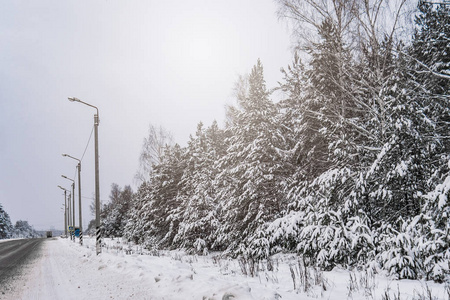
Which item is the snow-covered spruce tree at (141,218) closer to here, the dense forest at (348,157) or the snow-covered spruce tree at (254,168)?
the dense forest at (348,157)

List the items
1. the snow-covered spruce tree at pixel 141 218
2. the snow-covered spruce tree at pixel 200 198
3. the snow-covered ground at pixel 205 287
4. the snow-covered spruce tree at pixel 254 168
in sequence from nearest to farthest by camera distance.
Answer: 1. the snow-covered ground at pixel 205 287
2. the snow-covered spruce tree at pixel 254 168
3. the snow-covered spruce tree at pixel 200 198
4. the snow-covered spruce tree at pixel 141 218

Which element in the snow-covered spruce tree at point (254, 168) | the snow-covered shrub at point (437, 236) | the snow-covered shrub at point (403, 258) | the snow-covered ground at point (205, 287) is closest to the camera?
the snow-covered ground at point (205, 287)

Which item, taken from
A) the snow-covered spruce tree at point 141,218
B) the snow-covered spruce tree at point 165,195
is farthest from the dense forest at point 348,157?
the snow-covered spruce tree at point 141,218

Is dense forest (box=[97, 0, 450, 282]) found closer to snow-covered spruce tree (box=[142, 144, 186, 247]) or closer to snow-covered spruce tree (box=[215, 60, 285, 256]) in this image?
snow-covered spruce tree (box=[215, 60, 285, 256])

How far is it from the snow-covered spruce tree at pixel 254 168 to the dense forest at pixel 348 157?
60 mm

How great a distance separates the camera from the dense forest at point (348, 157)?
280 inches

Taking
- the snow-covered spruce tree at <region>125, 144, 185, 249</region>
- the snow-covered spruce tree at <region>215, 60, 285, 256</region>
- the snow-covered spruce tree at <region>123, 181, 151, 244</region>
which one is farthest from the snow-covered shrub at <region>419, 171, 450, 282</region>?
the snow-covered spruce tree at <region>123, 181, 151, 244</region>

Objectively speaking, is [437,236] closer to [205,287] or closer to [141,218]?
[205,287]

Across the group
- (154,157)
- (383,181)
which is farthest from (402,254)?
(154,157)

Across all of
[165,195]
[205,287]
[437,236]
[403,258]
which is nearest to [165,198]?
[165,195]

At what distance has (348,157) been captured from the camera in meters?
9.06

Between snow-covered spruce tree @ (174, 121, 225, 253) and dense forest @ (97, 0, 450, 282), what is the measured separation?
0.13 meters

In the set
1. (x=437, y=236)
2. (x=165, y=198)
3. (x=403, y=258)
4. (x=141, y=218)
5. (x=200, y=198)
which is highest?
(x=165, y=198)

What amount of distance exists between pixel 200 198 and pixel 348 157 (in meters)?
10.8
